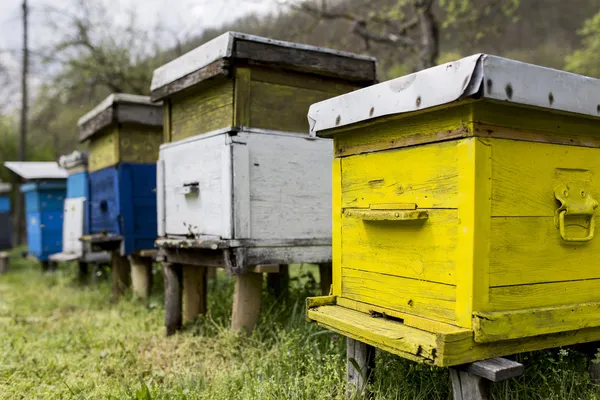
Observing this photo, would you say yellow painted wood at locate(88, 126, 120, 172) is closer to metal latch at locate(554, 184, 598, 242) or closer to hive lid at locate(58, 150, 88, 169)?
hive lid at locate(58, 150, 88, 169)

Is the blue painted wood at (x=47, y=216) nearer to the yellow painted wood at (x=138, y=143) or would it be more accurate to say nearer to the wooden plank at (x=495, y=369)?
the yellow painted wood at (x=138, y=143)

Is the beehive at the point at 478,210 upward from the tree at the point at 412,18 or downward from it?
downward

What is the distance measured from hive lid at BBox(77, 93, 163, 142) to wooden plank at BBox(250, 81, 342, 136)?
1.88m

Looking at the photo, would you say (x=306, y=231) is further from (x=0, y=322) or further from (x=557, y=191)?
(x=0, y=322)

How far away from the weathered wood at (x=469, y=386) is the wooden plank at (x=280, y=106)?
2135 millimetres

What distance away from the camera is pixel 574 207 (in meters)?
2.00

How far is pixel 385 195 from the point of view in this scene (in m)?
2.21

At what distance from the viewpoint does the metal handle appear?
1997mm

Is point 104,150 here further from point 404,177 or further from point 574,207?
point 574,207

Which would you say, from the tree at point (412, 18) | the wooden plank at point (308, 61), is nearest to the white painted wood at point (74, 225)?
the wooden plank at point (308, 61)

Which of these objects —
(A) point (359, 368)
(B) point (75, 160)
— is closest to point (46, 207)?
(B) point (75, 160)

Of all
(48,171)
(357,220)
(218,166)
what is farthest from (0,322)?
(357,220)

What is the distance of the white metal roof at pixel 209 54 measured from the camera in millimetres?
3371

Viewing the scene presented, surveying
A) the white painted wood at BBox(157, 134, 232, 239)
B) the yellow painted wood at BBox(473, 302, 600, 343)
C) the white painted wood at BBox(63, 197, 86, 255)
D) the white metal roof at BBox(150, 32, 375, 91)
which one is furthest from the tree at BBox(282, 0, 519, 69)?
the yellow painted wood at BBox(473, 302, 600, 343)
